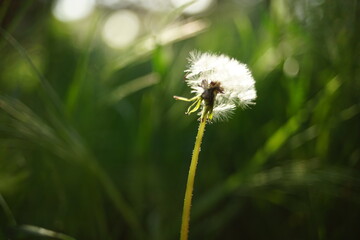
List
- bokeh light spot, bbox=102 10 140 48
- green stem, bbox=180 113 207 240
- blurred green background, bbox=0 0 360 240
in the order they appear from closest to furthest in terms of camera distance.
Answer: green stem, bbox=180 113 207 240 < blurred green background, bbox=0 0 360 240 < bokeh light spot, bbox=102 10 140 48

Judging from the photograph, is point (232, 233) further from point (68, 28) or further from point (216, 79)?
point (68, 28)

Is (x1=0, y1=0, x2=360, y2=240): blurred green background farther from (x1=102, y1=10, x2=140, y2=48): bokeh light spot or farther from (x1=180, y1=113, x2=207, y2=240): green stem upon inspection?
(x1=102, y1=10, x2=140, y2=48): bokeh light spot

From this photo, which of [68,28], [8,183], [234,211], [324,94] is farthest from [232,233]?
[68,28]

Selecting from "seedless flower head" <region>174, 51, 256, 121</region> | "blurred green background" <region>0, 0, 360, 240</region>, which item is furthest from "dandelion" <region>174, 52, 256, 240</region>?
"blurred green background" <region>0, 0, 360, 240</region>

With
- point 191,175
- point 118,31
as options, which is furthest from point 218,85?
point 118,31

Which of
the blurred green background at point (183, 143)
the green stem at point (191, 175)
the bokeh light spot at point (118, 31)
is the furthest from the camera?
the bokeh light spot at point (118, 31)

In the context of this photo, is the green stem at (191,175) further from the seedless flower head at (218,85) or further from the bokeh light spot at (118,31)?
the bokeh light spot at (118,31)

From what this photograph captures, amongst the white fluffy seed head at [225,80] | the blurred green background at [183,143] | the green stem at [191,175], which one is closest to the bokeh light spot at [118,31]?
the blurred green background at [183,143]

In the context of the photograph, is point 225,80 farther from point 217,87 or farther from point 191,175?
point 191,175
